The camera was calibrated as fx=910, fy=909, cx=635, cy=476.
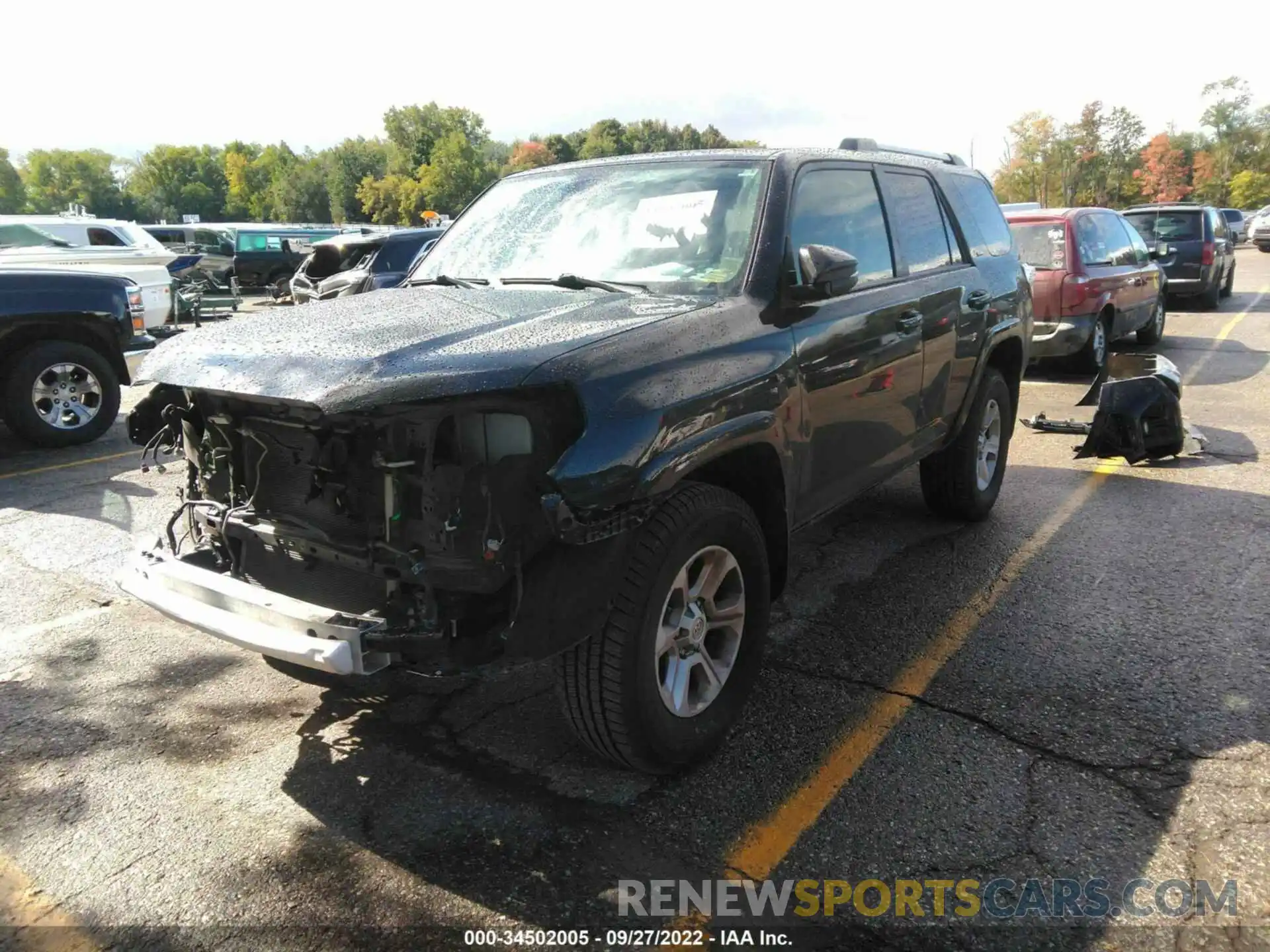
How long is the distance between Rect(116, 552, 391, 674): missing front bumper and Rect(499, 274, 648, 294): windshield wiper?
59.3 inches

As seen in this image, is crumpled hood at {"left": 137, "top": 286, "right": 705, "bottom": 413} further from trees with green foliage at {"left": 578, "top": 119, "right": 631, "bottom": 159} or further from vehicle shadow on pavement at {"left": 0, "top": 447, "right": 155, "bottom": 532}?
trees with green foliage at {"left": 578, "top": 119, "right": 631, "bottom": 159}

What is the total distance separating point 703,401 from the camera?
283 centimetres

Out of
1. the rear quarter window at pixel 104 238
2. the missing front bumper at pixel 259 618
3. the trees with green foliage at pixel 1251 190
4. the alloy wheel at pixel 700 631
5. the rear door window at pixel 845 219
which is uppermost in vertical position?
the trees with green foliage at pixel 1251 190

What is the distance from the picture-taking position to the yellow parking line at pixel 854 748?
2.64 metres

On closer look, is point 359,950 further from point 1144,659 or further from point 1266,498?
point 1266,498

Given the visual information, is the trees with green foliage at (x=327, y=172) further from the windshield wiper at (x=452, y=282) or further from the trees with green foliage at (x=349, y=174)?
the windshield wiper at (x=452, y=282)

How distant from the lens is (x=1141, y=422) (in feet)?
22.2

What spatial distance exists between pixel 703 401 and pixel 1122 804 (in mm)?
1789

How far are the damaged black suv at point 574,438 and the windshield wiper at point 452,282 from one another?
0.02 m

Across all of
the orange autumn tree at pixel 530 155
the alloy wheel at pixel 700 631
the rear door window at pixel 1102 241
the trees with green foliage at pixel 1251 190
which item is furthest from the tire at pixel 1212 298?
the orange autumn tree at pixel 530 155

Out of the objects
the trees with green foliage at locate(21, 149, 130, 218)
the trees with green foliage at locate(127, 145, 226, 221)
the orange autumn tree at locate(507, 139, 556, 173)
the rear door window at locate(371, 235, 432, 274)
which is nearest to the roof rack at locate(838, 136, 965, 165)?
the rear door window at locate(371, 235, 432, 274)

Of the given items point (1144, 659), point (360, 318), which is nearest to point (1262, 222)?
point (1144, 659)

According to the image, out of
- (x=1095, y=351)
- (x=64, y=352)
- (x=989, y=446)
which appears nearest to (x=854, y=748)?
(x=989, y=446)

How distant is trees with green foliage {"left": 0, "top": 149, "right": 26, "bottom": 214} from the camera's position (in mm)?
119875
